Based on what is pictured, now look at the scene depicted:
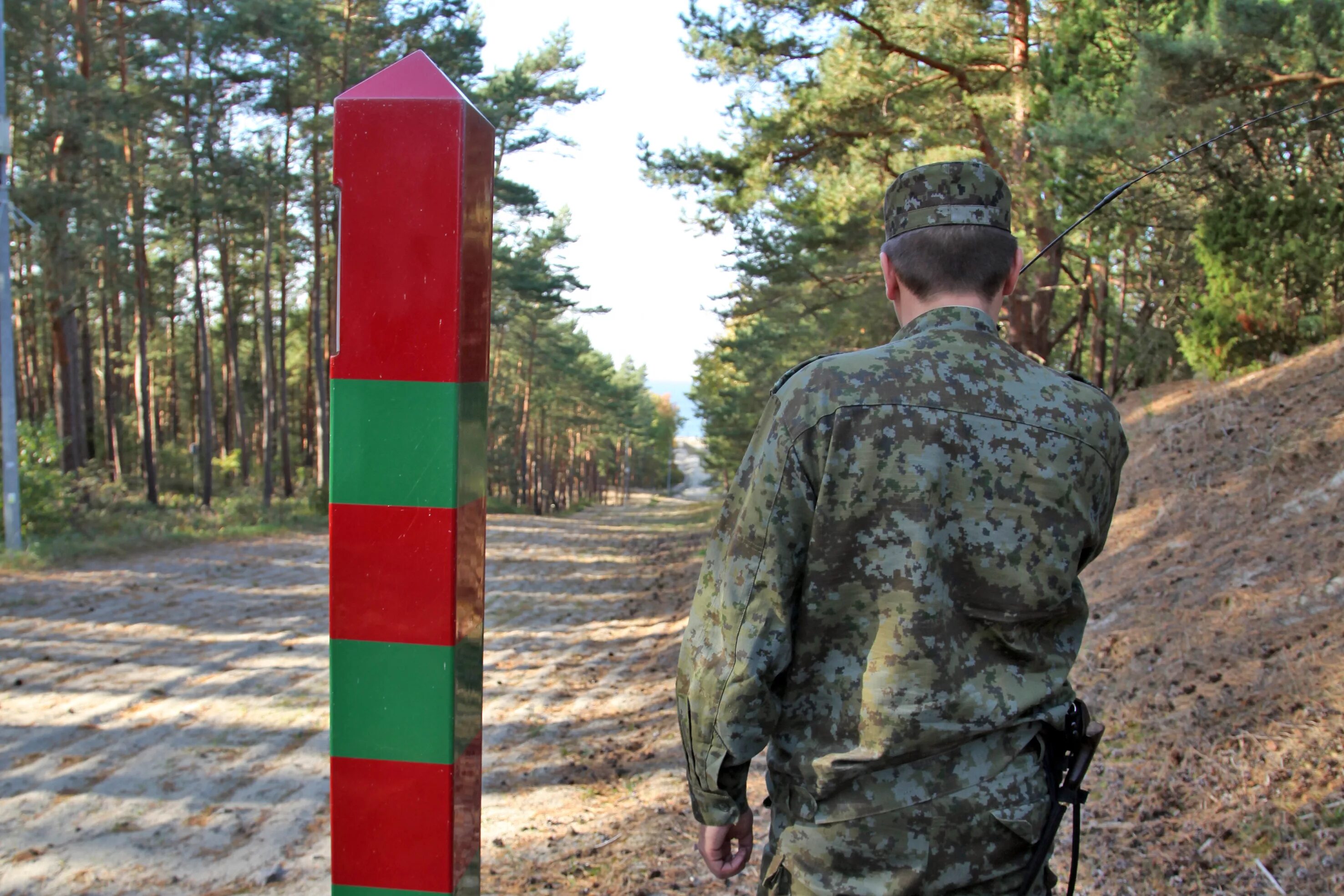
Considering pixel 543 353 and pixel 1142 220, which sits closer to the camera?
pixel 1142 220

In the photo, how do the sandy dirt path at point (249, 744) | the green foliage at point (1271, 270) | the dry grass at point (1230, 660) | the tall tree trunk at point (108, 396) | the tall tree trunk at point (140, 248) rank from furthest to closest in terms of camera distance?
1. the tall tree trunk at point (108, 396)
2. the tall tree trunk at point (140, 248)
3. the green foliage at point (1271, 270)
4. the sandy dirt path at point (249, 744)
5. the dry grass at point (1230, 660)

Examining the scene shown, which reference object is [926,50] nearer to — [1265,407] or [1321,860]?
[1265,407]

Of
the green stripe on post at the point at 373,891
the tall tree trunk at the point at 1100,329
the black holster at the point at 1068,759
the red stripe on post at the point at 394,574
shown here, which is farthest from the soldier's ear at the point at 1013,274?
the tall tree trunk at the point at 1100,329

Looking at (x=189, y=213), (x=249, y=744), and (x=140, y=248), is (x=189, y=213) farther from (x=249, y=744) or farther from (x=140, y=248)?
(x=249, y=744)

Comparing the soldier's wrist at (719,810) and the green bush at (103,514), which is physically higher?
the soldier's wrist at (719,810)

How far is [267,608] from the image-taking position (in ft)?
31.4

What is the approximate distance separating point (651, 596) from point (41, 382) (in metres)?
36.2

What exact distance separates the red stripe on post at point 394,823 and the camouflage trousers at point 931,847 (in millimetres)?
715

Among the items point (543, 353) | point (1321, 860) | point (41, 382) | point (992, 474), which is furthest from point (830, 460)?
point (41, 382)

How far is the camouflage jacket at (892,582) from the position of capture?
163 cm

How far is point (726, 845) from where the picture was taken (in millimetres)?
1705

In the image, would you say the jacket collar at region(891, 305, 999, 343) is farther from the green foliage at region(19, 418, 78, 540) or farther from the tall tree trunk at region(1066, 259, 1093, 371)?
the tall tree trunk at region(1066, 259, 1093, 371)

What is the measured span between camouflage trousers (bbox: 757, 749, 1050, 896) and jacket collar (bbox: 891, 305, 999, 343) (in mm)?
794

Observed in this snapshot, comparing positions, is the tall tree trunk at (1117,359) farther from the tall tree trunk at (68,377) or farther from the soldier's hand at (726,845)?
the tall tree trunk at (68,377)
